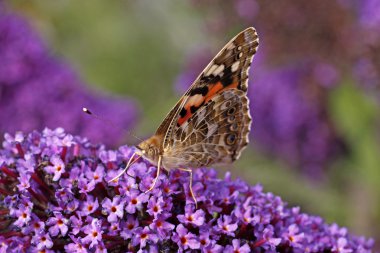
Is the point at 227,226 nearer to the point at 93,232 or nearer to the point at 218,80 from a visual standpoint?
the point at 93,232

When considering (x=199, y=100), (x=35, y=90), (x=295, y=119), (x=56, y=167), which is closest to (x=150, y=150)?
(x=199, y=100)

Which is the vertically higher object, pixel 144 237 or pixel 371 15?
pixel 371 15

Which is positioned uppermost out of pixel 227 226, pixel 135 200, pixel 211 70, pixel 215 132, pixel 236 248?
pixel 211 70

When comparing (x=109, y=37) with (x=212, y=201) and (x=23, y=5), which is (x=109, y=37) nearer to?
(x=23, y=5)

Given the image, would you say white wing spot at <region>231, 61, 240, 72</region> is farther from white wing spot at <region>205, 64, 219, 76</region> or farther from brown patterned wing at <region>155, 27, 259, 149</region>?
white wing spot at <region>205, 64, 219, 76</region>

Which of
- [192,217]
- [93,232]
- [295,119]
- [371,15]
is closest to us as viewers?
[93,232]

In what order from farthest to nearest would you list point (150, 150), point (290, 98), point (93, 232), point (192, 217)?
1. point (290, 98)
2. point (150, 150)
3. point (192, 217)
4. point (93, 232)

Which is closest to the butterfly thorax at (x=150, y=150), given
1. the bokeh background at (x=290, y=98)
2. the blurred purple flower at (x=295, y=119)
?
the bokeh background at (x=290, y=98)
